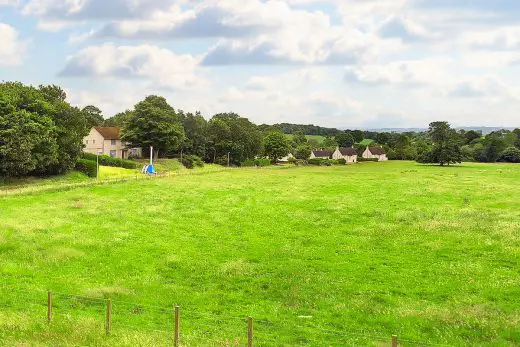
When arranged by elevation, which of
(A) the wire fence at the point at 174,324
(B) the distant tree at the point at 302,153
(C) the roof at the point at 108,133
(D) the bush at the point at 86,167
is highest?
(C) the roof at the point at 108,133

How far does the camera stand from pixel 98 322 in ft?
69.8

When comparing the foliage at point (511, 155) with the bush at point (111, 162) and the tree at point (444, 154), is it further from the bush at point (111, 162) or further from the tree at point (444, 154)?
the bush at point (111, 162)

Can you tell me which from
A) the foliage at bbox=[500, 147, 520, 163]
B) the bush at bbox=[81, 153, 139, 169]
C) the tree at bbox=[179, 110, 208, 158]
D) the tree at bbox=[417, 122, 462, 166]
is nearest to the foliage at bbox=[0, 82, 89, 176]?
the bush at bbox=[81, 153, 139, 169]

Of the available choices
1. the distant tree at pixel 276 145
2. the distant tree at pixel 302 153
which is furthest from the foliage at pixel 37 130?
the distant tree at pixel 302 153

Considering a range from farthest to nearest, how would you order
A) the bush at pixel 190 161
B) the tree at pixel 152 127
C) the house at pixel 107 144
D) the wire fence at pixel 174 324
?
the bush at pixel 190 161 < the house at pixel 107 144 < the tree at pixel 152 127 < the wire fence at pixel 174 324

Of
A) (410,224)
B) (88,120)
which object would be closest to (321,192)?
(410,224)

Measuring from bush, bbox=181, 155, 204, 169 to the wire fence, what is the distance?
98237 millimetres

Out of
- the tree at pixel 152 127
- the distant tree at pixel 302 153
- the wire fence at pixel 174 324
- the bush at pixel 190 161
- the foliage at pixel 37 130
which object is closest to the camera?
Result: the wire fence at pixel 174 324

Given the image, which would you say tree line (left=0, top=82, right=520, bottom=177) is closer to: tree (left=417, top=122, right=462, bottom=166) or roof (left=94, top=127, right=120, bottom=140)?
tree (left=417, top=122, right=462, bottom=166)

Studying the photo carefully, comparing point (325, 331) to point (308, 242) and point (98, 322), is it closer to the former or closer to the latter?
point (98, 322)

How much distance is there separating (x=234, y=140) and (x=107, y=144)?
36967 mm

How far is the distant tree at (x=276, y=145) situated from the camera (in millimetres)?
167875

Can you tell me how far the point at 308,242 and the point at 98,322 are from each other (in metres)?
19.2

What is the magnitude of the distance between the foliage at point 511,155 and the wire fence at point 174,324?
171m
